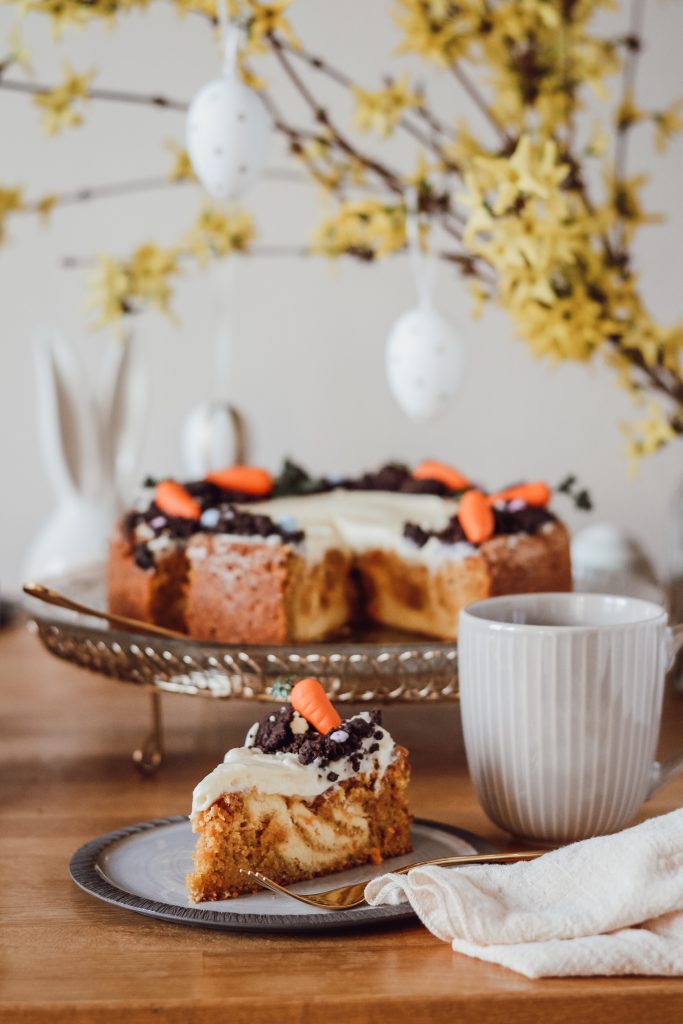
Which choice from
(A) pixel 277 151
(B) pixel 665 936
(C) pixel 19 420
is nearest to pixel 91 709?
(B) pixel 665 936

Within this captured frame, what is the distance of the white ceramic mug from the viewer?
0.85 m

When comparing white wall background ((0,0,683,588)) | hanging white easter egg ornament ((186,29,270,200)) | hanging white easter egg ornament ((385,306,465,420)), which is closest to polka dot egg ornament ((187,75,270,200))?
hanging white easter egg ornament ((186,29,270,200))

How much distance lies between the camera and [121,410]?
187 cm

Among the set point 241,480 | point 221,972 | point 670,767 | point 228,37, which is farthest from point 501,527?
point 221,972

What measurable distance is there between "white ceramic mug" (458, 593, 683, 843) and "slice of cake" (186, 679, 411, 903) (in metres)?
0.07

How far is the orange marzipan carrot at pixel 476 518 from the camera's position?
1304 mm

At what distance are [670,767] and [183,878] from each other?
0.35 meters

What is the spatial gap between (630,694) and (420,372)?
536 millimetres

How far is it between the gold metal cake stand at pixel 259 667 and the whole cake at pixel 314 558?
170 millimetres

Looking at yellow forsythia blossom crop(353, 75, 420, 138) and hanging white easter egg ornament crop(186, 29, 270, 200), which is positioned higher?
yellow forsythia blossom crop(353, 75, 420, 138)

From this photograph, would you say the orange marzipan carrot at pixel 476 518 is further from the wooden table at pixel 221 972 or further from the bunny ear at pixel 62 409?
the bunny ear at pixel 62 409

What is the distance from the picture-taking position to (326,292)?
7.39ft

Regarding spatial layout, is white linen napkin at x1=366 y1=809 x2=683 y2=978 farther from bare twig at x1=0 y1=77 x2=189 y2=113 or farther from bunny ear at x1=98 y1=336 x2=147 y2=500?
bunny ear at x1=98 y1=336 x2=147 y2=500

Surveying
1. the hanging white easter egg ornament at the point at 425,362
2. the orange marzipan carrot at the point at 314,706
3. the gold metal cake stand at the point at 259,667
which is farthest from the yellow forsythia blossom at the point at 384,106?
the orange marzipan carrot at the point at 314,706
